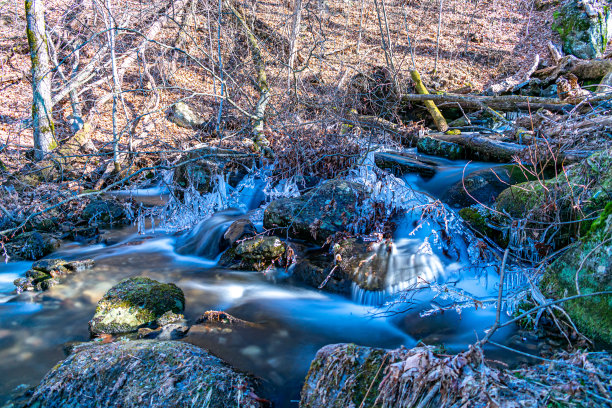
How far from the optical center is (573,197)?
391 cm

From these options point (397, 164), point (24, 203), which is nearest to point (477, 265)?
point (397, 164)

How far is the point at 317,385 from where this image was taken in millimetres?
2273

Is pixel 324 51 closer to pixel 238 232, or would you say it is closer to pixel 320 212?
pixel 320 212

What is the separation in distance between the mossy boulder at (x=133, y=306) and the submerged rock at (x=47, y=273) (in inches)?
61.3

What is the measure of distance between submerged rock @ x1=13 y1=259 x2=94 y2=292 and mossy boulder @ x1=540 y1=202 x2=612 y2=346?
5.67 meters

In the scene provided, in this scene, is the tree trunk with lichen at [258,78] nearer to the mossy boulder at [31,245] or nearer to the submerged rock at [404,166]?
the submerged rock at [404,166]

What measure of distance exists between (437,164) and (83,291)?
21.3ft

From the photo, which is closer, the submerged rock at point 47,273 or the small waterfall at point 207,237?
the submerged rock at point 47,273

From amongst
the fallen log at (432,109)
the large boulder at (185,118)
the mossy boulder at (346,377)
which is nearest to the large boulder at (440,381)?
the mossy boulder at (346,377)

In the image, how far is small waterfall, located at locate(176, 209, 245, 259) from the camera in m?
6.06

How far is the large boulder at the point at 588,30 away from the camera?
1395 cm

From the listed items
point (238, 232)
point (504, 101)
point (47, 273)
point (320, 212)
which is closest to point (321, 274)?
point (320, 212)

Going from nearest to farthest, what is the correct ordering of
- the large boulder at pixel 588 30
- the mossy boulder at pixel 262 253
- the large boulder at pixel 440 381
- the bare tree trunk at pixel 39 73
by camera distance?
the large boulder at pixel 440 381, the mossy boulder at pixel 262 253, the bare tree trunk at pixel 39 73, the large boulder at pixel 588 30

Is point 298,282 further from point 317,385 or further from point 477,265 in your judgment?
point 317,385
